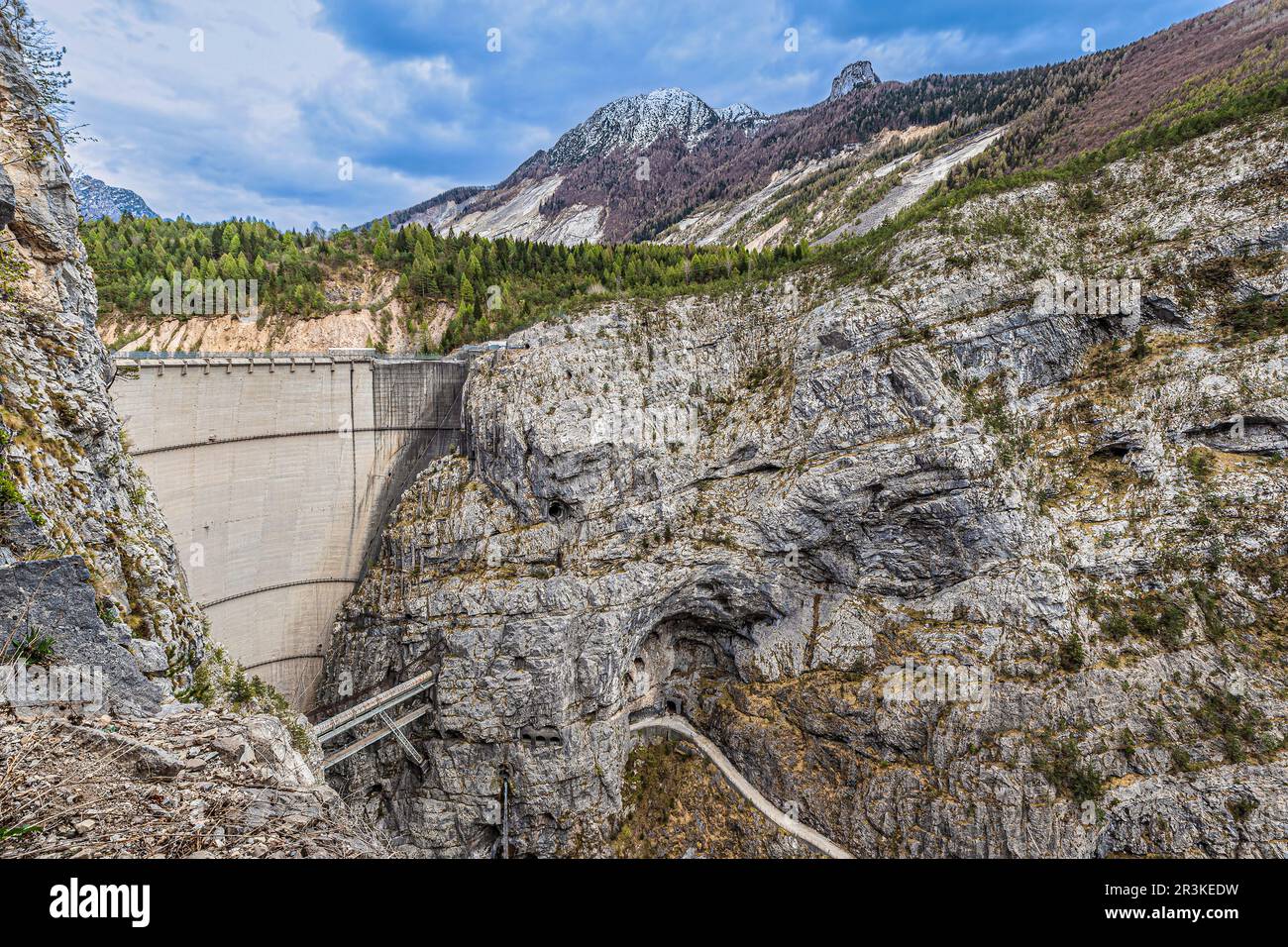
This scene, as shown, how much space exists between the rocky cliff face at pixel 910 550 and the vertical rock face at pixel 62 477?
57.0 feet

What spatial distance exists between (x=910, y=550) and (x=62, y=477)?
1201 inches

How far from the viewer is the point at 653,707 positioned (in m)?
31.4

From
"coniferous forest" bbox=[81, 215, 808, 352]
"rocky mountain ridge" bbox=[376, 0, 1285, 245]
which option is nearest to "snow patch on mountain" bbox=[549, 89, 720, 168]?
"rocky mountain ridge" bbox=[376, 0, 1285, 245]

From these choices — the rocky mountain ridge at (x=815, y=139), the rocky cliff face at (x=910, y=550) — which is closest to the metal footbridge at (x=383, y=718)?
the rocky cliff face at (x=910, y=550)

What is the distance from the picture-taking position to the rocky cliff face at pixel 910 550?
75.1 ft

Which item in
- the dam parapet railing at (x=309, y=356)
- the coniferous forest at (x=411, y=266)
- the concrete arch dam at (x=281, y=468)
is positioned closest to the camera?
the dam parapet railing at (x=309, y=356)

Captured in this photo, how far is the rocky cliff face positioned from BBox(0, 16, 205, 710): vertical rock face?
1736 cm

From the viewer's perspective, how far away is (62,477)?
9789 mm

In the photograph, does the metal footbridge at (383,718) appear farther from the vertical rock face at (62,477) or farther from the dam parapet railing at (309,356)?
the dam parapet railing at (309,356)

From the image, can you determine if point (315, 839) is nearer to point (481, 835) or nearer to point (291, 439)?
point (481, 835)

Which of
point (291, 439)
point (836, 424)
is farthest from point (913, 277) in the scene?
point (291, 439)

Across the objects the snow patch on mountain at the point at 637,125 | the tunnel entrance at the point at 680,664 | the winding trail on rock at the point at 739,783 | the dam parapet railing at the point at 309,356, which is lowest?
the winding trail on rock at the point at 739,783

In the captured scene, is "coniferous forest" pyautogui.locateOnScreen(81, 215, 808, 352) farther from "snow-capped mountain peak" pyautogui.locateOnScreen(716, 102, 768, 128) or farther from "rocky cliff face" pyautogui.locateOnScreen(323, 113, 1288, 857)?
"snow-capped mountain peak" pyautogui.locateOnScreen(716, 102, 768, 128)

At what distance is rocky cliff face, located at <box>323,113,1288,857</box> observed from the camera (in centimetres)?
2289
